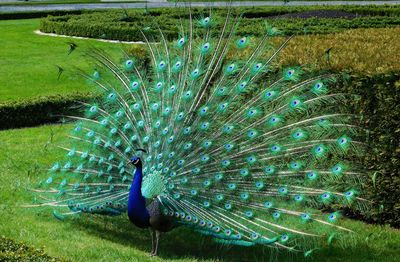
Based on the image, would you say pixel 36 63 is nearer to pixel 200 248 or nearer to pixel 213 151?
pixel 200 248

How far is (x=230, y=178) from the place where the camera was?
738 centimetres

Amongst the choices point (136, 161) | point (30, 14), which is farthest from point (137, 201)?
point (30, 14)

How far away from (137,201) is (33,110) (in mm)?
7299

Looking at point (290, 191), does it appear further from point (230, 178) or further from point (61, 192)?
point (61, 192)

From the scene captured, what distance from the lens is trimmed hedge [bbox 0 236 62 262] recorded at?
6707mm

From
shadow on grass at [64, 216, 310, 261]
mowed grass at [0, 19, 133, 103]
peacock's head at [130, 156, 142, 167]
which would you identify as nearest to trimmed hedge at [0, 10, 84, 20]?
mowed grass at [0, 19, 133, 103]

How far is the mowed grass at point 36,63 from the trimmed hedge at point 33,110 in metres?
Result: 0.56

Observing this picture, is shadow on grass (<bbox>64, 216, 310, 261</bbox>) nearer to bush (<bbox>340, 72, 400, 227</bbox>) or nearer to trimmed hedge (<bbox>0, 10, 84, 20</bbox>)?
bush (<bbox>340, 72, 400, 227</bbox>)

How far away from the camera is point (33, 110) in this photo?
1401 cm

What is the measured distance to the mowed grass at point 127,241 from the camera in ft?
24.9

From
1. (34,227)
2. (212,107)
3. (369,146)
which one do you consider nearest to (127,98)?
(212,107)

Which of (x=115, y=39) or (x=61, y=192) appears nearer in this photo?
(x=61, y=192)

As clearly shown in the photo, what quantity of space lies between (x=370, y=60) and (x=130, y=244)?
10.9 ft

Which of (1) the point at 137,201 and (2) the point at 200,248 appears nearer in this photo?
(1) the point at 137,201
